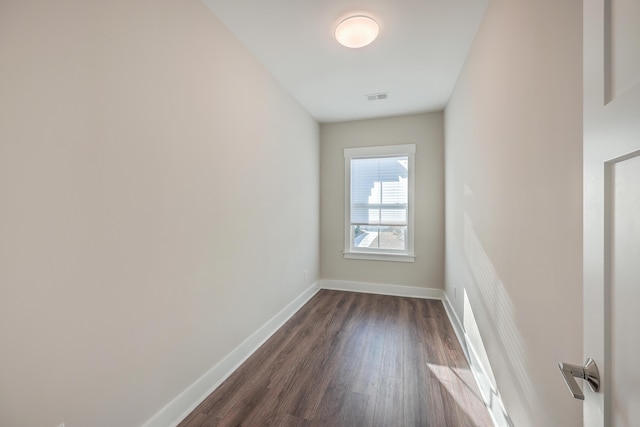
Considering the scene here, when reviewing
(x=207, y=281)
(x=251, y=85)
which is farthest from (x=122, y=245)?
(x=251, y=85)

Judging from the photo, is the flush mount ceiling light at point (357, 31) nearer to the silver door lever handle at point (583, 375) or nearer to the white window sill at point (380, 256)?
the silver door lever handle at point (583, 375)

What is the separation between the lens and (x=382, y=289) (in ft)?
13.7

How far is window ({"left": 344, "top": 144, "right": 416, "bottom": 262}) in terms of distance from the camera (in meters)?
4.10

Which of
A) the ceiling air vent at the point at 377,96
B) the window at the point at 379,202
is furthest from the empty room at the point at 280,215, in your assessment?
the window at the point at 379,202

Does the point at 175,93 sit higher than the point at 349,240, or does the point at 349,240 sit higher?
the point at 175,93

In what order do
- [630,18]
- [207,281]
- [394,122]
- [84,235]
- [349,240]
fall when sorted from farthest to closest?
1. [349,240]
2. [394,122]
3. [207,281]
4. [84,235]
5. [630,18]

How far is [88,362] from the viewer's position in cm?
122

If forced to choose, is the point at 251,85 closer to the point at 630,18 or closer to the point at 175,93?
the point at 175,93

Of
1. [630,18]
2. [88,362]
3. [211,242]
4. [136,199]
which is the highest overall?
[630,18]

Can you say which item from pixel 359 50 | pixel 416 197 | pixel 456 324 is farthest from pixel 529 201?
pixel 416 197

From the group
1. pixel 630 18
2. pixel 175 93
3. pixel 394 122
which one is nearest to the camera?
pixel 630 18

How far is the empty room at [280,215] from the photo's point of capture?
73 centimetres

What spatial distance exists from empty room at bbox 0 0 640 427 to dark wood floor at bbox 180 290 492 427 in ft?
0.07

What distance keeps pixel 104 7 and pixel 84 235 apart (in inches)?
42.7
